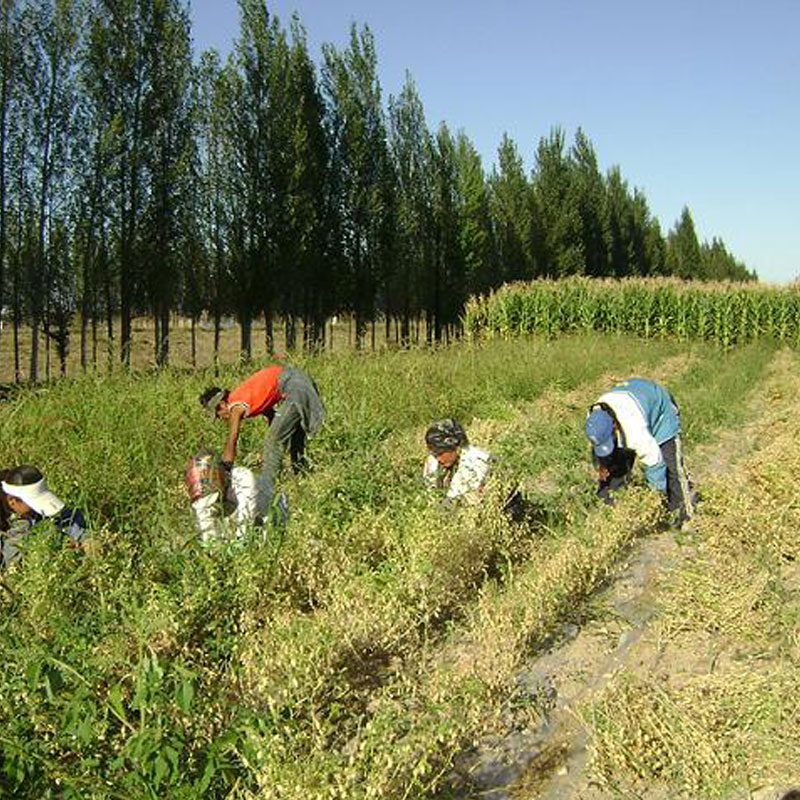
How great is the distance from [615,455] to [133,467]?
3.49 m

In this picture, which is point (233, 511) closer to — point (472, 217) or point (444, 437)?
point (444, 437)

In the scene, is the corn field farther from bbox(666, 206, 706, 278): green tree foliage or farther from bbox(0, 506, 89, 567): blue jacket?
bbox(666, 206, 706, 278): green tree foliage

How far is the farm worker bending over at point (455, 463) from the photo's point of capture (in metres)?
4.93

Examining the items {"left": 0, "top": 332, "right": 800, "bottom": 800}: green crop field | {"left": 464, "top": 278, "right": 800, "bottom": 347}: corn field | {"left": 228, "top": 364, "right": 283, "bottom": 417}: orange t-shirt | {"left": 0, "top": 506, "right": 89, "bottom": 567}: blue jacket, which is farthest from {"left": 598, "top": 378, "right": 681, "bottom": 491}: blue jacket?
{"left": 464, "top": 278, "right": 800, "bottom": 347}: corn field

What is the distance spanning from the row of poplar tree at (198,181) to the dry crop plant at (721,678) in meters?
9.17

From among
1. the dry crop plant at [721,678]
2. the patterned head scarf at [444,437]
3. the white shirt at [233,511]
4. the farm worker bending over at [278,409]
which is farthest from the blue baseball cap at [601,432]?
the white shirt at [233,511]

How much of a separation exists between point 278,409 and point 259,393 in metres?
0.19

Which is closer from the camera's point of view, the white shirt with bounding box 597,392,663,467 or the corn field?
the white shirt with bounding box 597,392,663,467

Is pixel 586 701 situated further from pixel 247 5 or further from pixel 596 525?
pixel 247 5

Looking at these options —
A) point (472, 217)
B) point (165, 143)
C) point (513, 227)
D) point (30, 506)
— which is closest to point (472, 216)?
point (472, 217)

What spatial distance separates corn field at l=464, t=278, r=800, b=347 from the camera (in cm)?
2245

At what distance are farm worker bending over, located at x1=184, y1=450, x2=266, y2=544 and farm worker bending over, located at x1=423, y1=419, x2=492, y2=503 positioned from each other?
113 centimetres

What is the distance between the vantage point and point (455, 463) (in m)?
5.15

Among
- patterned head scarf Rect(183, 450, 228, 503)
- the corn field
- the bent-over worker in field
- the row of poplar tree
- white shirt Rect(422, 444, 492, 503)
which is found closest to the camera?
the bent-over worker in field
